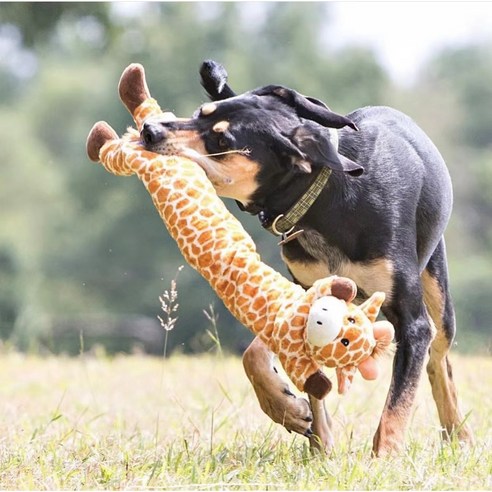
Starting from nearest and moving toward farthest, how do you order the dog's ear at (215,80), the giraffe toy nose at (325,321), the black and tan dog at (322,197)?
the giraffe toy nose at (325,321) < the black and tan dog at (322,197) < the dog's ear at (215,80)

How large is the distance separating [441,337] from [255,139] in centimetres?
164

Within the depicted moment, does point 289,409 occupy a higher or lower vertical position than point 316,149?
lower

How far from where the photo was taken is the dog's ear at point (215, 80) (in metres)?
4.92

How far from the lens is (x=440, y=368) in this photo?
5.59m

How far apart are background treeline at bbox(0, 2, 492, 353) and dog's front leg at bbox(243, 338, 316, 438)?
28168 millimetres

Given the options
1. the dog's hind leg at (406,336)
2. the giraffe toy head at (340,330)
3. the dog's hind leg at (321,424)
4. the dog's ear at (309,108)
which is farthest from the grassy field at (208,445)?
the dog's ear at (309,108)

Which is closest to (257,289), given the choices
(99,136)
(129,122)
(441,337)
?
(99,136)

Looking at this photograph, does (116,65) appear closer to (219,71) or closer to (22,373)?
(22,373)

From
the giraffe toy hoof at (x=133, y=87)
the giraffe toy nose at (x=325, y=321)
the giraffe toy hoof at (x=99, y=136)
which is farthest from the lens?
the giraffe toy hoof at (x=133, y=87)

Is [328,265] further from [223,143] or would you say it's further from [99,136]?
[99,136]

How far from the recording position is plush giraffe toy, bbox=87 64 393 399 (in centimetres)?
392

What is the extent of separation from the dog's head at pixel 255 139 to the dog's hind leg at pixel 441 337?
1100 millimetres

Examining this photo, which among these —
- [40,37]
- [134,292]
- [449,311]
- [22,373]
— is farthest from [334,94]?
[449,311]

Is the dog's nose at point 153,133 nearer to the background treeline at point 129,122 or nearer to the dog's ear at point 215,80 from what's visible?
the dog's ear at point 215,80
